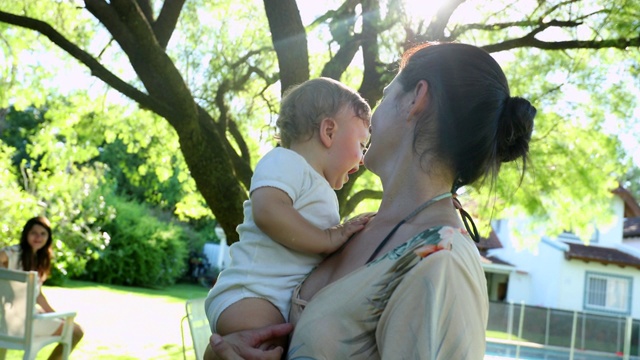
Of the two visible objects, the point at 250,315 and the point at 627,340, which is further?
the point at 627,340

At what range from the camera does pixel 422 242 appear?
1502 millimetres

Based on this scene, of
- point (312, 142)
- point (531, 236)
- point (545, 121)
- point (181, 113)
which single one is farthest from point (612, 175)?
point (312, 142)

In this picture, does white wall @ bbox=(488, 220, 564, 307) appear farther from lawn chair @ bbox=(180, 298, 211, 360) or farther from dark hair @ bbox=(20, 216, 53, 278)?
lawn chair @ bbox=(180, 298, 211, 360)

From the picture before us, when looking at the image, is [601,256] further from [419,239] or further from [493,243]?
[419,239]

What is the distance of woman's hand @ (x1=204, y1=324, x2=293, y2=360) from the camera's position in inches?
69.0

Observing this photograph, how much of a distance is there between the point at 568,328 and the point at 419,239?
57.4 feet

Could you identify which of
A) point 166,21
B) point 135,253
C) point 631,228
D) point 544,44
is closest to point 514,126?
point 166,21

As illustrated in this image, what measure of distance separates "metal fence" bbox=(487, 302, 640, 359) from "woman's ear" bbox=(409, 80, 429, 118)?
16499 millimetres

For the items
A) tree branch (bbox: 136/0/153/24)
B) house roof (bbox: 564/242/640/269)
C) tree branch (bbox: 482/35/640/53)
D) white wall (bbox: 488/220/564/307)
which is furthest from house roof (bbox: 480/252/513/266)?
tree branch (bbox: 136/0/153/24)

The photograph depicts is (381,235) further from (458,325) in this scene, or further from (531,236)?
(531,236)

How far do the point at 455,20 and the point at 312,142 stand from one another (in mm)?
7825

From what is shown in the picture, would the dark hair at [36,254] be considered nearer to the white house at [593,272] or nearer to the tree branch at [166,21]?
the tree branch at [166,21]

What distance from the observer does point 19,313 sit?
693 cm

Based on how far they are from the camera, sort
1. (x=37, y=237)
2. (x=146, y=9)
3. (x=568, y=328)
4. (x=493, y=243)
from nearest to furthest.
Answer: (x=37, y=237)
(x=146, y=9)
(x=568, y=328)
(x=493, y=243)
